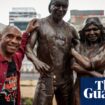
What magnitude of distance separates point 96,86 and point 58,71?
0.52 m

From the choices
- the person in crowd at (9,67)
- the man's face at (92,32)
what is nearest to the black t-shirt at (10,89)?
the person in crowd at (9,67)

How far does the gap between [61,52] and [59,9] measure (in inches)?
20.2

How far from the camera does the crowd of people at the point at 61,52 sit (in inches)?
222

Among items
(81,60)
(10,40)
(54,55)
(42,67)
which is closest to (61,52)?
(54,55)

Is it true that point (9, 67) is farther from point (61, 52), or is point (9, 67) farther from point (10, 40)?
point (61, 52)

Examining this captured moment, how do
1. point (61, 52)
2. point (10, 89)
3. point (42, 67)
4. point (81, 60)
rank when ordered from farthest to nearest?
point (61, 52) → point (81, 60) → point (42, 67) → point (10, 89)

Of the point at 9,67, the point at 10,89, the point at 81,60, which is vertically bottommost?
the point at 10,89

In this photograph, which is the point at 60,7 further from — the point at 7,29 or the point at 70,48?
the point at 7,29

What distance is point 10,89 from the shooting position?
4.98m

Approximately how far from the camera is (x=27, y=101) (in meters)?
24.0

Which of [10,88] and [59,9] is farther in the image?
[59,9]

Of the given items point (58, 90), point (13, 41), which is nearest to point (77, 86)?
point (58, 90)

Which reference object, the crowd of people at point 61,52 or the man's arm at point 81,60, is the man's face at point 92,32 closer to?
the crowd of people at point 61,52

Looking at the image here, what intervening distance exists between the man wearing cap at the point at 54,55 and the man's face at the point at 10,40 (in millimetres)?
600
